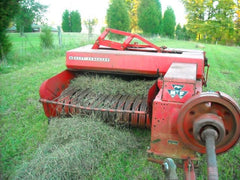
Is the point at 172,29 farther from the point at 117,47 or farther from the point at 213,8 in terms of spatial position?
the point at 117,47

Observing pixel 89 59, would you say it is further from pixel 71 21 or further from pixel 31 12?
pixel 71 21

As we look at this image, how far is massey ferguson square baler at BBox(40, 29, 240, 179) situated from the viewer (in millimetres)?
2004

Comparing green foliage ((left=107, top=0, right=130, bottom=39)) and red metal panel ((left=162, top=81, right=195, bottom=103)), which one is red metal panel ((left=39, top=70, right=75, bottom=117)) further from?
green foliage ((left=107, top=0, right=130, bottom=39))

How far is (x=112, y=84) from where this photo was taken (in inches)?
157

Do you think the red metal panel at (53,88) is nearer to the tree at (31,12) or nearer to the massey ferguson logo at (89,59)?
the massey ferguson logo at (89,59)

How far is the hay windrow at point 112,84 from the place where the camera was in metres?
3.85

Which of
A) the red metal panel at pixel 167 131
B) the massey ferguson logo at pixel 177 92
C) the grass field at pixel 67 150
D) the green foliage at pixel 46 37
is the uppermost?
the green foliage at pixel 46 37

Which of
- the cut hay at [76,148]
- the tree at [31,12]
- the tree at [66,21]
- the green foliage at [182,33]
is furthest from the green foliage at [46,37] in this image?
the green foliage at [182,33]

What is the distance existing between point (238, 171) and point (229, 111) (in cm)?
131

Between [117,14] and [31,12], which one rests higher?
[31,12]

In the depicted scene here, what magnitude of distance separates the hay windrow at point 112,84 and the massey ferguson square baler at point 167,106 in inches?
4.0

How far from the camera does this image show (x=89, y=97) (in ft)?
12.3

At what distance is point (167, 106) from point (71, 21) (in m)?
35.9

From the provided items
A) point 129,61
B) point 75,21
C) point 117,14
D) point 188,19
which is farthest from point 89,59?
point 188,19
